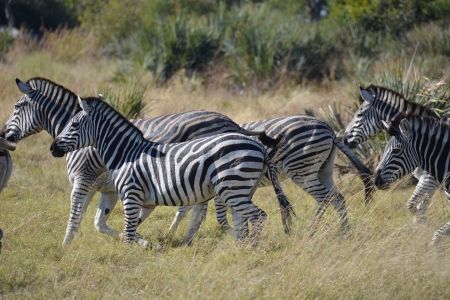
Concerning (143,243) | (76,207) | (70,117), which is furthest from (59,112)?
(143,243)

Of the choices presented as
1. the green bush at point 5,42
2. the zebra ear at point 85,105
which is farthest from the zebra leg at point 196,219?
the green bush at point 5,42

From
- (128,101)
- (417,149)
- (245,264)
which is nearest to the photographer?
(245,264)

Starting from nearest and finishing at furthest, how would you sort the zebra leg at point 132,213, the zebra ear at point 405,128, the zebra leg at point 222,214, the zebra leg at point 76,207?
the zebra ear at point 405,128 < the zebra leg at point 132,213 < the zebra leg at point 76,207 < the zebra leg at point 222,214

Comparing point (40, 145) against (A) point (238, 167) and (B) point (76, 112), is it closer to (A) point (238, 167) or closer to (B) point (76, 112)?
(B) point (76, 112)

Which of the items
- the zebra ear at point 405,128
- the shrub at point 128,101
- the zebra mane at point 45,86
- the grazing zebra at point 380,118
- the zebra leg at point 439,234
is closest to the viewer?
the zebra leg at point 439,234

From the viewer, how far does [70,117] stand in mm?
9281

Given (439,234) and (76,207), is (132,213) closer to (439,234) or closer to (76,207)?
(76,207)

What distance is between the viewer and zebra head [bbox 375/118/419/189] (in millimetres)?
7895

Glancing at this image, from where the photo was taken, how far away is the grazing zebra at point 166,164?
7539mm

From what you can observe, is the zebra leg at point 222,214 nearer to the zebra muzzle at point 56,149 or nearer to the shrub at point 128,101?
the zebra muzzle at point 56,149

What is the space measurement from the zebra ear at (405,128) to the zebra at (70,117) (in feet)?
6.43

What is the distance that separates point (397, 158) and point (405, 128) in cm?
35

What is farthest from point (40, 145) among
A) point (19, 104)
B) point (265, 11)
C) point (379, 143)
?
point (265, 11)

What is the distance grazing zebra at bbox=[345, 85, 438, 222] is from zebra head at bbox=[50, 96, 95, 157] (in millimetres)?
3580
